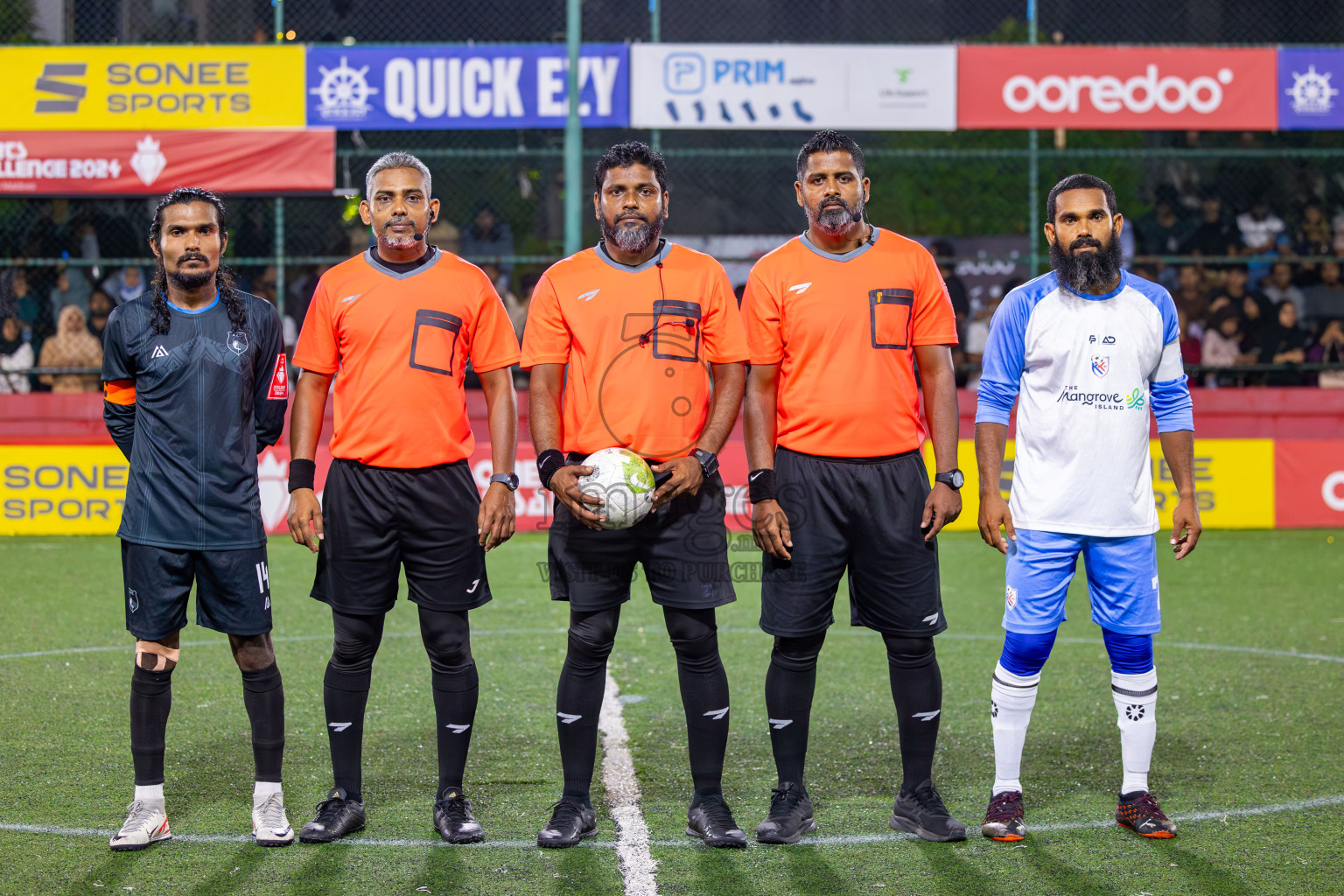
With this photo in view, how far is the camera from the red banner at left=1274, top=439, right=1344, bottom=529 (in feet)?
40.9

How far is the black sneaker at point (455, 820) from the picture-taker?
453 centimetres

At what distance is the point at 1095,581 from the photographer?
4680 mm

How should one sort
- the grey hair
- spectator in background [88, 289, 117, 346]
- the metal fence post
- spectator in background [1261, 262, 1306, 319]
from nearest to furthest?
the grey hair, the metal fence post, spectator in background [88, 289, 117, 346], spectator in background [1261, 262, 1306, 319]

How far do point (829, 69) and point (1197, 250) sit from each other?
204 inches

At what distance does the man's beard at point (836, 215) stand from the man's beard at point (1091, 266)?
69 centimetres

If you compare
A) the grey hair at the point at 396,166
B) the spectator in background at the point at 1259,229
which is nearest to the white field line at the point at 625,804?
the grey hair at the point at 396,166

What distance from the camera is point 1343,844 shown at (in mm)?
4484

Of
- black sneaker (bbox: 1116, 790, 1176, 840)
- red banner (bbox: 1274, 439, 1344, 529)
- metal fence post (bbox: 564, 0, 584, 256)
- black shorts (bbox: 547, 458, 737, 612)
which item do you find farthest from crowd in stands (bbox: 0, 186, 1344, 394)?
black sneaker (bbox: 1116, 790, 1176, 840)

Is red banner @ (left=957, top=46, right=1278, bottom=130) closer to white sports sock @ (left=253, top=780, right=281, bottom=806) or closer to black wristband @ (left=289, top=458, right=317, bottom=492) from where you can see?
black wristband @ (left=289, top=458, right=317, bottom=492)

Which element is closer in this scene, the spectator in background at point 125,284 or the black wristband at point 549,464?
the black wristband at point 549,464

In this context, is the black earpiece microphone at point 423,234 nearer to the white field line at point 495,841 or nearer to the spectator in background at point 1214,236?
the white field line at point 495,841

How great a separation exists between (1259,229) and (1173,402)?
1294 centimetres

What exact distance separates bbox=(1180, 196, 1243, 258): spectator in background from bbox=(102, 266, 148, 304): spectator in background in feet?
38.3

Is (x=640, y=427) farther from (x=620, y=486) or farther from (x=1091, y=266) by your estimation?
(x=1091, y=266)
